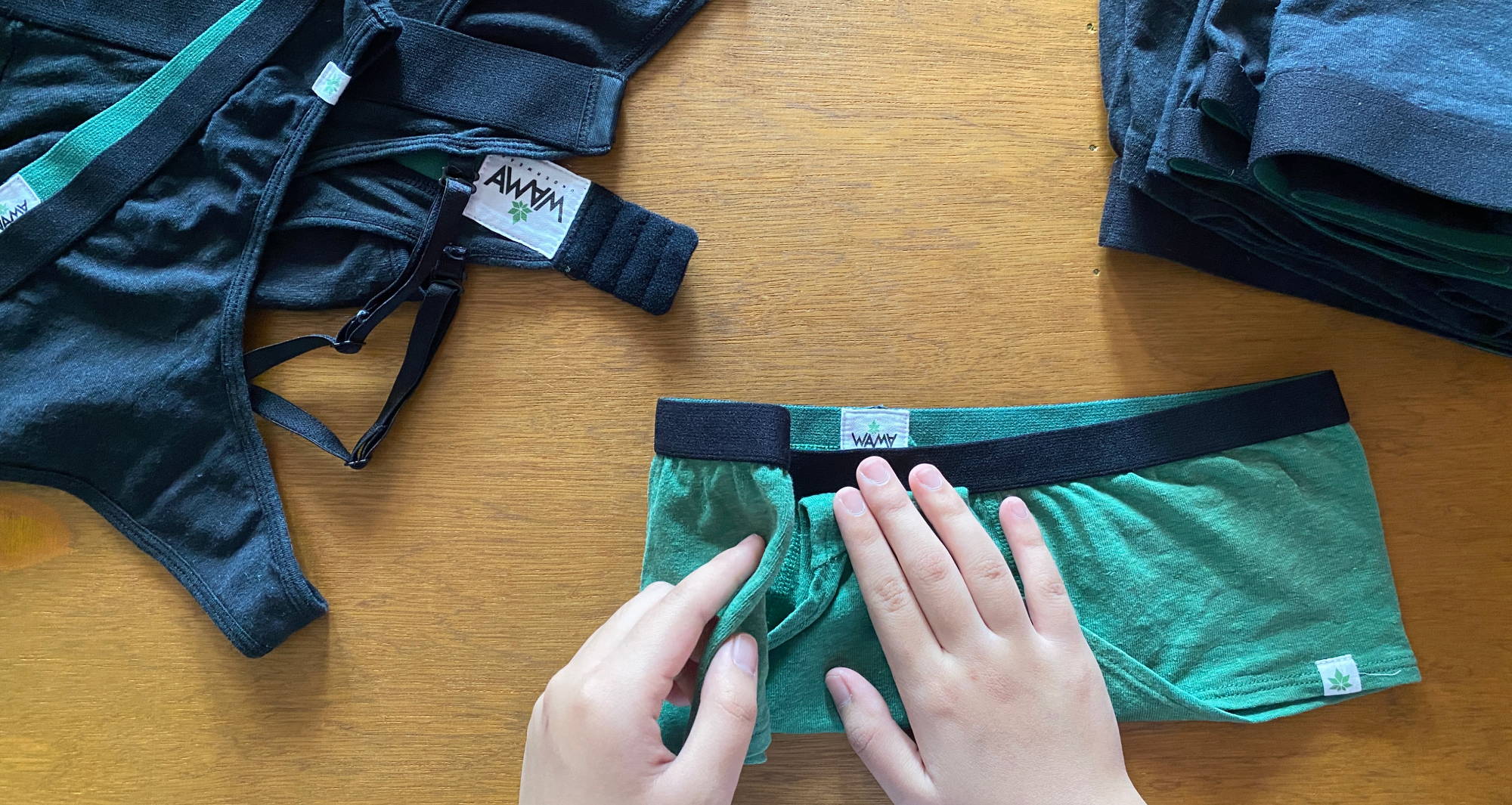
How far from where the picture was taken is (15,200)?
835 millimetres

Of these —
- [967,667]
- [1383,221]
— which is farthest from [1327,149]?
[967,667]

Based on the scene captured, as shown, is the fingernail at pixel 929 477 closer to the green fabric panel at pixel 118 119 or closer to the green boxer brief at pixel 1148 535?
the green boxer brief at pixel 1148 535

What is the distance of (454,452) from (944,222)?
582mm

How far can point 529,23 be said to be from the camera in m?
0.87

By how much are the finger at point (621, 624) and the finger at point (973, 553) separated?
261mm

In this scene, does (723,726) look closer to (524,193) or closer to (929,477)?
(929,477)

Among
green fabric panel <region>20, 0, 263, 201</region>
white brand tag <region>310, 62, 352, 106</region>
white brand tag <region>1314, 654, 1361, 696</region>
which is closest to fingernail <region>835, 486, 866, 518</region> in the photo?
white brand tag <region>1314, 654, 1361, 696</region>

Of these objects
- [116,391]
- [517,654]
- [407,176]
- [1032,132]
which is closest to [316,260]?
[407,176]

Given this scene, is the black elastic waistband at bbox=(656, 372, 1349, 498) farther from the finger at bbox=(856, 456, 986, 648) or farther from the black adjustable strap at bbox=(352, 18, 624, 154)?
the black adjustable strap at bbox=(352, 18, 624, 154)

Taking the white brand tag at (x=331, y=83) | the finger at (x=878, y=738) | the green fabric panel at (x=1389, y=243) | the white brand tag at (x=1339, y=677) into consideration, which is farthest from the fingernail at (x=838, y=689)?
the white brand tag at (x=331, y=83)

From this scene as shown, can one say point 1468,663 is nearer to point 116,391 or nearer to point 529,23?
point 529,23

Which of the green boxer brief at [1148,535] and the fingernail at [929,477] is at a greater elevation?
the fingernail at [929,477]

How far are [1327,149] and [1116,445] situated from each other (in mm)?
312

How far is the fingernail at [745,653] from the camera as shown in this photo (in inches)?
27.6
